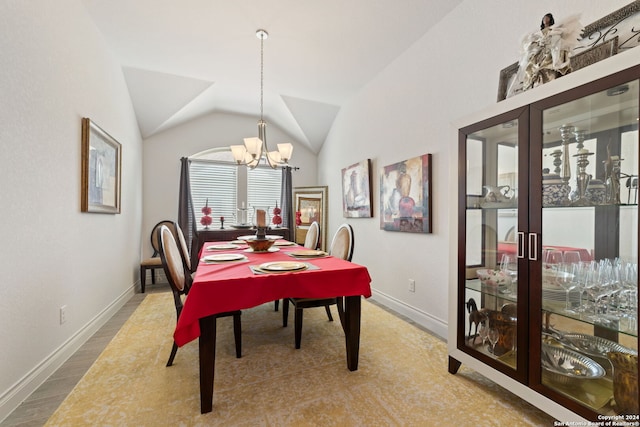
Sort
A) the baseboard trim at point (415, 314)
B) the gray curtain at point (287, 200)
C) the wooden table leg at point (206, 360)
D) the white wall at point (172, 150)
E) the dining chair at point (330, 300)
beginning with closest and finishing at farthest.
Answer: the wooden table leg at point (206, 360) → the dining chair at point (330, 300) → the baseboard trim at point (415, 314) → the white wall at point (172, 150) → the gray curtain at point (287, 200)

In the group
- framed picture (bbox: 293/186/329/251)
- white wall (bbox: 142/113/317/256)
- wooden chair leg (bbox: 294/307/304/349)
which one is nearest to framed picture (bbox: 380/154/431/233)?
wooden chair leg (bbox: 294/307/304/349)

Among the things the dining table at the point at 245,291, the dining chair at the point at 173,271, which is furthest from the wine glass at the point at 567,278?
the dining chair at the point at 173,271

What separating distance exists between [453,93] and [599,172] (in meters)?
1.38

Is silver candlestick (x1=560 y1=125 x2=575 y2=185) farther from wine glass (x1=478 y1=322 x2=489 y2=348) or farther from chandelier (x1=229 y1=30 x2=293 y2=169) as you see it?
chandelier (x1=229 y1=30 x2=293 y2=169)

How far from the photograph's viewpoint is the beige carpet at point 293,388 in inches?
56.3

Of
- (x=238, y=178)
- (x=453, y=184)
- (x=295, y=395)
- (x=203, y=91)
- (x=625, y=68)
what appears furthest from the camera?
(x=238, y=178)

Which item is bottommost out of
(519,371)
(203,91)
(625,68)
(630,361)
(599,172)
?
(519,371)

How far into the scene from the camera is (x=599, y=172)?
1.29 meters

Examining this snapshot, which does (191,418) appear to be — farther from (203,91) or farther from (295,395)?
(203,91)

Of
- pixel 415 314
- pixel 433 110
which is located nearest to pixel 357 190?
pixel 433 110

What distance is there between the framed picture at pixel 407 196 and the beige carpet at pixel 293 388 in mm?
1084

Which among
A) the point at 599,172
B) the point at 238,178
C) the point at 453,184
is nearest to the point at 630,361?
the point at 599,172

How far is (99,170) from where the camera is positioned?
2646 mm

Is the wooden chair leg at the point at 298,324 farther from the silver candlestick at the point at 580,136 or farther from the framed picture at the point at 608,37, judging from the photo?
the framed picture at the point at 608,37
